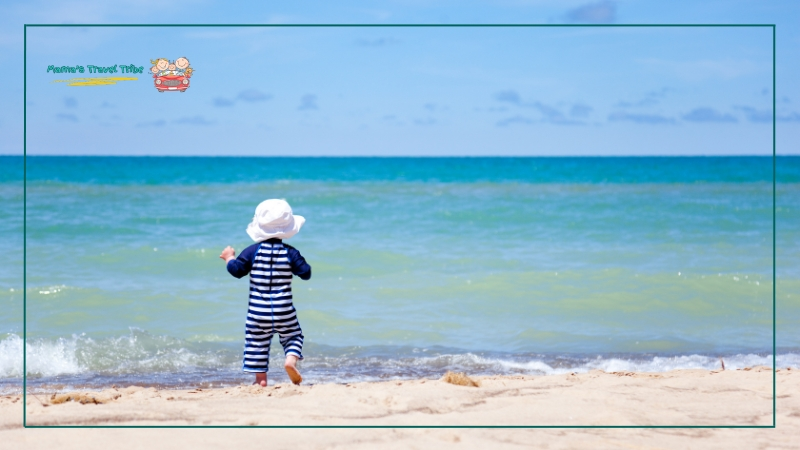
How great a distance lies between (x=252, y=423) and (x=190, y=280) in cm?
514

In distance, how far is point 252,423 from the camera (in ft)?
12.1

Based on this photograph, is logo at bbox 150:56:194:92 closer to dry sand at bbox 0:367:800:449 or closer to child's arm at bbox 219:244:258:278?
child's arm at bbox 219:244:258:278

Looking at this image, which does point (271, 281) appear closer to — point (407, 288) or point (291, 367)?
point (291, 367)

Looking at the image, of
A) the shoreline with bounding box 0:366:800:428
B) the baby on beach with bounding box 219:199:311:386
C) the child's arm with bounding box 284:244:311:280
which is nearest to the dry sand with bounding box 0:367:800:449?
the shoreline with bounding box 0:366:800:428

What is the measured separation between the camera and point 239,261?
4176 mm

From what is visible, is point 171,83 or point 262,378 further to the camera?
point 262,378

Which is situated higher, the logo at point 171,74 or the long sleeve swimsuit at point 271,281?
the logo at point 171,74

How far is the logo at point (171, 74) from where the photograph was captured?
12.8 ft

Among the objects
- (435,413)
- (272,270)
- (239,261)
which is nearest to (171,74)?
(239,261)

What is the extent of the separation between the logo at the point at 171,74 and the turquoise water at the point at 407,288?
7.30ft

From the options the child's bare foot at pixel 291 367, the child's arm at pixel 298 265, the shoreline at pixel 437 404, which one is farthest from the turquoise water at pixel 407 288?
the child's arm at pixel 298 265

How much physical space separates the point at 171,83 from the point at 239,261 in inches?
37.8

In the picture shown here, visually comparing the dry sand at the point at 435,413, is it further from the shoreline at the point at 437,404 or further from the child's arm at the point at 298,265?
the child's arm at the point at 298,265

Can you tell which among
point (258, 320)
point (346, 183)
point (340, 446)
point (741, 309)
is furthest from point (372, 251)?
point (346, 183)
